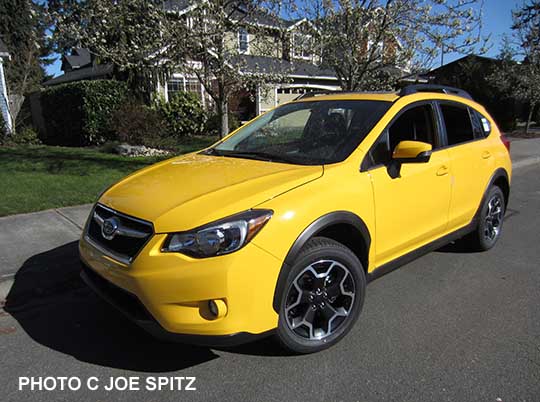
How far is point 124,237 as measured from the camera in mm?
2547

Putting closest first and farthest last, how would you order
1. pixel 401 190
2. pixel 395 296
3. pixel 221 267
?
pixel 221 267 < pixel 401 190 < pixel 395 296

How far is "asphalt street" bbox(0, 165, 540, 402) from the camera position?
2.41m

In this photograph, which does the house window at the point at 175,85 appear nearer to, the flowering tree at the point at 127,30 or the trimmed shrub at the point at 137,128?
the trimmed shrub at the point at 137,128

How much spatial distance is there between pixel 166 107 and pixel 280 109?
12683 millimetres

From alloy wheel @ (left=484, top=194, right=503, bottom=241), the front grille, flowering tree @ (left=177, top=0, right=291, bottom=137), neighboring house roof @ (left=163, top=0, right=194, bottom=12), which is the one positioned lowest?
alloy wheel @ (left=484, top=194, right=503, bottom=241)

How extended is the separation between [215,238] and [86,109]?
39.5ft

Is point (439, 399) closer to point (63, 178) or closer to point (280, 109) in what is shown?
point (280, 109)

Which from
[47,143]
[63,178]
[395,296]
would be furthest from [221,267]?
[47,143]

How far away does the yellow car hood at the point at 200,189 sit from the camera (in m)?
2.37

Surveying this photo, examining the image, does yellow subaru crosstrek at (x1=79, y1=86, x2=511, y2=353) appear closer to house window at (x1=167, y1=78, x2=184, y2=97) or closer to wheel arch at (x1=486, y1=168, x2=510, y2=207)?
wheel arch at (x1=486, y1=168, x2=510, y2=207)

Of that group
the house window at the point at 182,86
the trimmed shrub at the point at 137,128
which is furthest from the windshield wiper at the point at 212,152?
the house window at the point at 182,86

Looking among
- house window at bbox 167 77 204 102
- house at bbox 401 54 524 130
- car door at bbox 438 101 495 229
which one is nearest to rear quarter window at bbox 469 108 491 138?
car door at bbox 438 101 495 229

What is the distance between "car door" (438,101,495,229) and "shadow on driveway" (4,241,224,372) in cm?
265

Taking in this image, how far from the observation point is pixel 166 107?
626 inches
